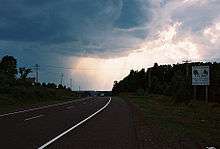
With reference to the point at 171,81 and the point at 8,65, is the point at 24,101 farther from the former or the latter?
the point at 8,65

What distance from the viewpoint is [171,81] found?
76625 millimetres

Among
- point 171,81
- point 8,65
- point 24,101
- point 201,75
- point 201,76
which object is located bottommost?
point 24,101

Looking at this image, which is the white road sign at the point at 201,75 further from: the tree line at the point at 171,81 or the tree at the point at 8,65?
the tree at the point at 8,65

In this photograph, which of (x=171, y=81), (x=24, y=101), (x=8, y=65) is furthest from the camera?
(x=8, y=65)

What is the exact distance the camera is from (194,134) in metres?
17.5

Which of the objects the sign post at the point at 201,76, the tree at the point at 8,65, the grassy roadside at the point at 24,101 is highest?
the tree at the point at 8,65

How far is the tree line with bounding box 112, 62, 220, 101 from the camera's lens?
2361 inches

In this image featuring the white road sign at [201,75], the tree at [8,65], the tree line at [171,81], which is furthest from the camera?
the tree at [8,65]

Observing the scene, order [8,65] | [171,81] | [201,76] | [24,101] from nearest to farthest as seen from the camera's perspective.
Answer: [201,76] → [24,101] → [171,81] → [8,65]

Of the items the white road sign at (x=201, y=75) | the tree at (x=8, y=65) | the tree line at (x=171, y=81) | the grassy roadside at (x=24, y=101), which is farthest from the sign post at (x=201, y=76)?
the tree at (x=8, y=65)

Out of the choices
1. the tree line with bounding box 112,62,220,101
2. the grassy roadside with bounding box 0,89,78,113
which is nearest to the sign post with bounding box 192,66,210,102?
the tree line with bounding box 112,62,220,101

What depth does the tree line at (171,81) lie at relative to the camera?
59969mm

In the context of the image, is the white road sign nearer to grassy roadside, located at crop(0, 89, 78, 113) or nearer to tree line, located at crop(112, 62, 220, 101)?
tree line, located at crop(112, 62, 220, 101)

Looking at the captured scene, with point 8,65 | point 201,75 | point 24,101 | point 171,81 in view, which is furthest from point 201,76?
point 8,65
